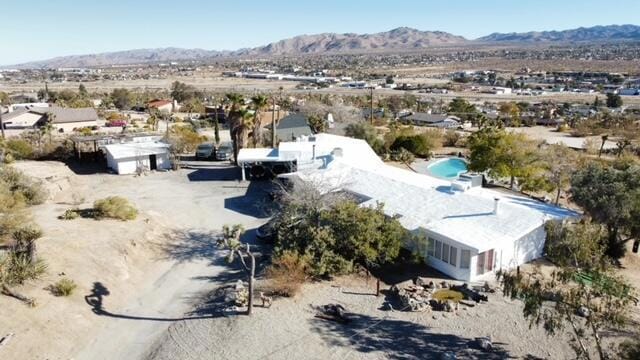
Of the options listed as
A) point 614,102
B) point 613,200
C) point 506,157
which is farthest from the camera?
point 614,102

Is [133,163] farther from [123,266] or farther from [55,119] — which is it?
[55,119]

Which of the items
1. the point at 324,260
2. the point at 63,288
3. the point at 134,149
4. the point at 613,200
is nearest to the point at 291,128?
the point at 134,149

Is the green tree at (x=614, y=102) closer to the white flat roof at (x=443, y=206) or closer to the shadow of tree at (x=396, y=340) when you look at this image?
the white flat roof at (x=443, y=206)

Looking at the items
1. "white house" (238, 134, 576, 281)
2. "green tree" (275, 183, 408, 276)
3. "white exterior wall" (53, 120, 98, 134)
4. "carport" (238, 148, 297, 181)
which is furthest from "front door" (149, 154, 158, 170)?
"white exterior wall" (53, 120, 98, 134)

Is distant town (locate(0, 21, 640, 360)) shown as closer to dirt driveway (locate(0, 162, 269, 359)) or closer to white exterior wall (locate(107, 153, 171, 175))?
dirt driveway (locate(0, 162, 269, 359))

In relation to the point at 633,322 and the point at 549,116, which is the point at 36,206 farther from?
the point at 549,116

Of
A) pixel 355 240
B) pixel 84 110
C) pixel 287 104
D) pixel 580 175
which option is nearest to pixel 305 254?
pixel 355 240
